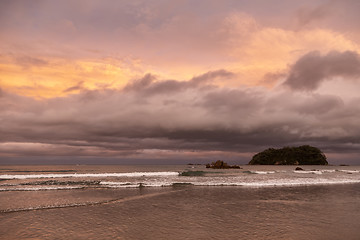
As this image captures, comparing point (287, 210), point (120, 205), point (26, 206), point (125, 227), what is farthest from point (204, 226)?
point (26, 206)

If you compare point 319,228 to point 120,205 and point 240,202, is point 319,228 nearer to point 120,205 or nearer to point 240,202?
point 240,202

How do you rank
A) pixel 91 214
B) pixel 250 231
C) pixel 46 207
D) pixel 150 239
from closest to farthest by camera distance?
pixel 150 239
pixel 250 231
pixel 91 214
pixel 46 207

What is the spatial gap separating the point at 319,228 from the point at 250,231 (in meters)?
3.64

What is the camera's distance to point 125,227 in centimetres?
1312

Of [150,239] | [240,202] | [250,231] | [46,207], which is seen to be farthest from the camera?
[240,202]

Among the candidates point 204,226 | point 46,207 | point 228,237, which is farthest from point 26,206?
point 228,237

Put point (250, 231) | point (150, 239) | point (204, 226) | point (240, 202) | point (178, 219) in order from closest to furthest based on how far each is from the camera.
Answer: point (150, 239) < point (250, 231) < point (204, 226) < point (178, 219) < point (240, 202)

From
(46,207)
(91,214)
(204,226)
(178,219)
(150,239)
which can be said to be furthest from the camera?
(46,207)

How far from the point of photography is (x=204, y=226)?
13094 mm

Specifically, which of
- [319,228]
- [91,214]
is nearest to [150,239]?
[91,214]

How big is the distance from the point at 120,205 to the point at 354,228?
50.0 ft

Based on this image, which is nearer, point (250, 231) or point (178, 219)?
point (250, 231)

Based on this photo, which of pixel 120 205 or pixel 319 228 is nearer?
pixel 319 228

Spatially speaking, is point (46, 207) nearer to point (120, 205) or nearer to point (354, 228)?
point (120, 205)
